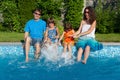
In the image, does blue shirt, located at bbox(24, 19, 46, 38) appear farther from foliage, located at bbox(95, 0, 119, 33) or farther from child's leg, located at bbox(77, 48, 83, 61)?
foliage, located at bbox(95, 0, 119, 33)

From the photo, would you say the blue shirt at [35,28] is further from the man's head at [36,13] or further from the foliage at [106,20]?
the foliage at [106,20]

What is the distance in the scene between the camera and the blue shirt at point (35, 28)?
1103 centimetres

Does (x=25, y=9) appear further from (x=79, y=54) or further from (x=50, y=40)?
(x=79, y=54)

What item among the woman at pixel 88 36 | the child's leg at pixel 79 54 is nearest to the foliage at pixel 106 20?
the woman at pixel 88 36

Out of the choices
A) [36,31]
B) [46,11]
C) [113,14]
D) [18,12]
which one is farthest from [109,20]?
[36,31]

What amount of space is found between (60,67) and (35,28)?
76.9 inches

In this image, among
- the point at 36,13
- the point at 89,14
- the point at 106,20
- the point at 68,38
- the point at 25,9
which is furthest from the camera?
the point at 25,9

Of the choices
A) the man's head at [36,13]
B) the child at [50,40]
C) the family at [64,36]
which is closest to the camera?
the family at [64,36]

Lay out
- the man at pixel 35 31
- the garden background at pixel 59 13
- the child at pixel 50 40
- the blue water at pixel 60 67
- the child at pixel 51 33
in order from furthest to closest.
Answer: the garden background at pixel 59 13 < the child at pixel 51 33 < the child at pixel 50 40 < the man at pixel 35 31 < the blue water at pixel 60 67

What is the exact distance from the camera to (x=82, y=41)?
10.3m

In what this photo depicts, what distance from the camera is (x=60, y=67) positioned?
9.57 metres

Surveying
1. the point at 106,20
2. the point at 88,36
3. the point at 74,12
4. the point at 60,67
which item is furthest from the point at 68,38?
the point at 74,12

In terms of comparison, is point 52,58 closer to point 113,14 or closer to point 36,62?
point 36,62

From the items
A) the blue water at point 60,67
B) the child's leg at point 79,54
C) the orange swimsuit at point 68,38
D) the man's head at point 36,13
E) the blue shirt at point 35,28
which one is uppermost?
the man's head at point 36,13
